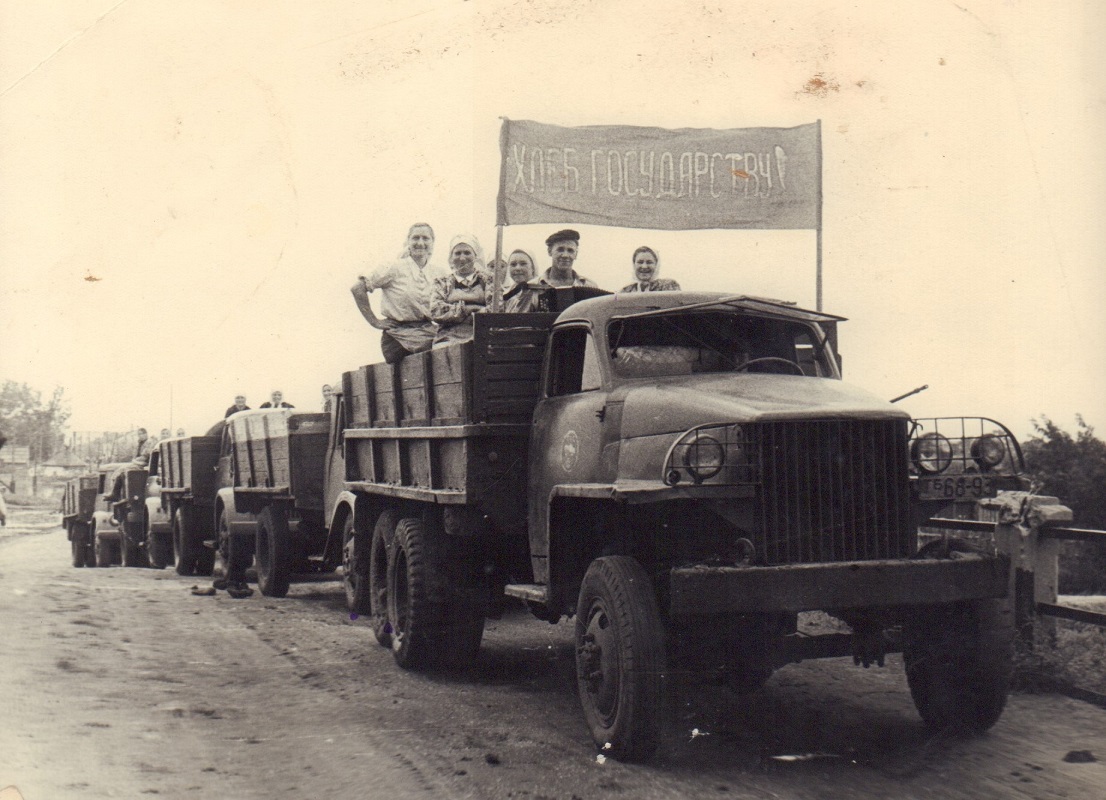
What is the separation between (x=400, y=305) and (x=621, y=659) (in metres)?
4.63

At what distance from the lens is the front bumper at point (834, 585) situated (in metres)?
4.80

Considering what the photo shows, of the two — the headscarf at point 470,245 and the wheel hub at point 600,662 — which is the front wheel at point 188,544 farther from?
the wheel hub at point 600,662

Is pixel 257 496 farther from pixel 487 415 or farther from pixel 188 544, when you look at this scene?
pixel 487 415

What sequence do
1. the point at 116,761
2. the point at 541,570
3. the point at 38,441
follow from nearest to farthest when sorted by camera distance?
the point at 116,761 < the point at 541,570 < the point at 38,441

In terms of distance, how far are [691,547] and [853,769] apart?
1.23 meters

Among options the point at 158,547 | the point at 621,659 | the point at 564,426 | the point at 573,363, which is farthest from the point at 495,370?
the point at 158,547

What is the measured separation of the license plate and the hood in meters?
0.36

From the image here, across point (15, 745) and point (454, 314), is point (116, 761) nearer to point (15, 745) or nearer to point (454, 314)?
point (15, 745)

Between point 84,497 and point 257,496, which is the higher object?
point 257,496

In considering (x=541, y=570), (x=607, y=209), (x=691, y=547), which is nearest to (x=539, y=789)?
(x=691, y=547)

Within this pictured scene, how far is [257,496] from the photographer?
1319 centimetres

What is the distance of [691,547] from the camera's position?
18.0ft

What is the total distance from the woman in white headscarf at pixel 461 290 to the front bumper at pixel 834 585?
165 inches

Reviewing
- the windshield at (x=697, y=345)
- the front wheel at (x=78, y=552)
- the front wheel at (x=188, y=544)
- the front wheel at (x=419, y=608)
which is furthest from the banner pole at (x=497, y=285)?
the front wheel at (x=78, y=552)
